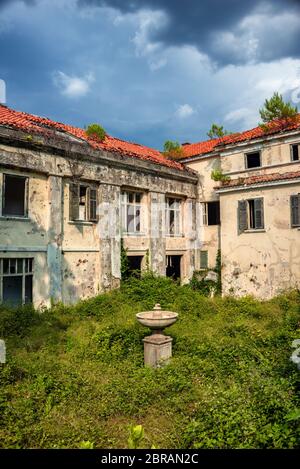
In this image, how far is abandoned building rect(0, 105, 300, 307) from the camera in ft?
40.3

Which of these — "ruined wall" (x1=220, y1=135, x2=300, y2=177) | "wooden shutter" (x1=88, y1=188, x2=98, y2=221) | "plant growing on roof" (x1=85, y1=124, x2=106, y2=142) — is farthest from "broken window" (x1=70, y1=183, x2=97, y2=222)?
"ruined wall" (x1=220, y1=135, x2=300, y2=177)

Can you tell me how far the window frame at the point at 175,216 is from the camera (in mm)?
17562

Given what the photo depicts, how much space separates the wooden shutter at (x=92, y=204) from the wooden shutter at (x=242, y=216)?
6.72 m

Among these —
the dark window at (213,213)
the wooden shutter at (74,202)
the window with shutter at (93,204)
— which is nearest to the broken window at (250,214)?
the dark window at (213,213)

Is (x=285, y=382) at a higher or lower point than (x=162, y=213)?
lower

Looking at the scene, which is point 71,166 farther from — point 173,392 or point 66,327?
point 173,392

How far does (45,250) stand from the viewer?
41.1ft

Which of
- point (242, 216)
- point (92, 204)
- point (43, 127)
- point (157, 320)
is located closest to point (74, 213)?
point (92, 204)

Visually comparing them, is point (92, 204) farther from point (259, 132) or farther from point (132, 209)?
point (259, 132)

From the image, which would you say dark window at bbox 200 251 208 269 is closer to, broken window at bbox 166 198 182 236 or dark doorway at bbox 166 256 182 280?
dark doorway at bbox 166 256 182 280

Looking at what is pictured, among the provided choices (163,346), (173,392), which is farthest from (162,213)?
(173,392)

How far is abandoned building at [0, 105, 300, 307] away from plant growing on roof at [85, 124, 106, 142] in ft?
0.87
